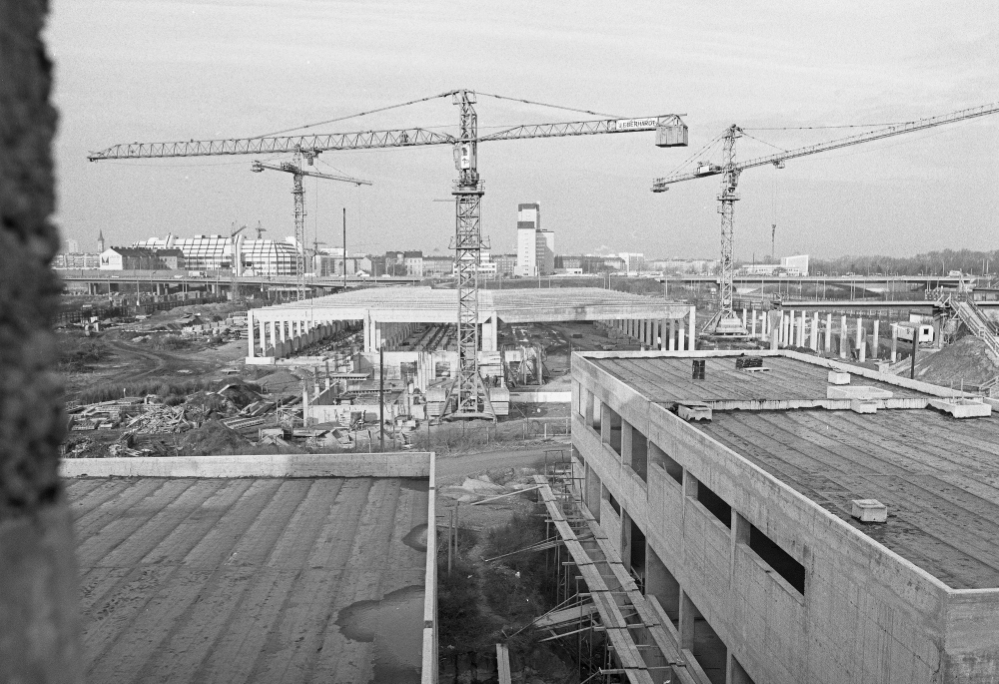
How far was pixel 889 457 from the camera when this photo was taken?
8961 mm

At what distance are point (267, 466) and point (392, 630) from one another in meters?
5.29

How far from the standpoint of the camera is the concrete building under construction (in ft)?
18.2

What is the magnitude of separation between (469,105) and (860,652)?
21.8 m

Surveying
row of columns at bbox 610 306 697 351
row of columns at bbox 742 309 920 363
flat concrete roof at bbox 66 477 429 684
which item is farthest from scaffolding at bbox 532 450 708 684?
row of columns at bbox 742 309 920 363

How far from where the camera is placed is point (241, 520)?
9328 millimetres

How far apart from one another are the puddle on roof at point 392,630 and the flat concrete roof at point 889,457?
12.4 ft

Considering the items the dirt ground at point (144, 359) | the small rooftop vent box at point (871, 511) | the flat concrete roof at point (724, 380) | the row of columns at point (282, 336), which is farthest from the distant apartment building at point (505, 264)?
the small rooftop vent box at point (871, 511)

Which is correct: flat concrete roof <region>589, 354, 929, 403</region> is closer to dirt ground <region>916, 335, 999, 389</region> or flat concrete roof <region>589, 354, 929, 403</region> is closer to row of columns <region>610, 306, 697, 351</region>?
dirt ground <region>916, 335, 999, 389</region>

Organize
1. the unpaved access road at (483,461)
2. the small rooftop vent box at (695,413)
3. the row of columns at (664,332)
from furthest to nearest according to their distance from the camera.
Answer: the row of columns at (664,332)
the unpaved access road at (483,461)
the small rooftop vent box at (695,413)

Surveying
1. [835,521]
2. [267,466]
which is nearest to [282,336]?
[267,466]

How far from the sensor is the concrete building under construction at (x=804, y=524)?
5.55 meters

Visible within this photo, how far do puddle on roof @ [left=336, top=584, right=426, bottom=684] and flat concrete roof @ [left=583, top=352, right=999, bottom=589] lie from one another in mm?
3776

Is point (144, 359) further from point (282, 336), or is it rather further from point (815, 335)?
point (815, 335)

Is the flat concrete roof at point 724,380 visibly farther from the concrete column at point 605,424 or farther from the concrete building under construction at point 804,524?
the concrete column at point 605,424
